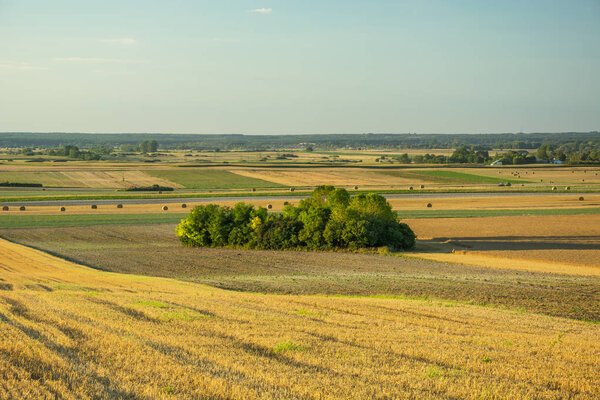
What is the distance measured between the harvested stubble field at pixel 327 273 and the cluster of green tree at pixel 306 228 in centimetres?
248

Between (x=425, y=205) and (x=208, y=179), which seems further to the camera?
(x=208, y=179)

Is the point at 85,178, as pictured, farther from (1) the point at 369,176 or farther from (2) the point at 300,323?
(2) the point at 300,323

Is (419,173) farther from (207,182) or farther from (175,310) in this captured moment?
(175,310)

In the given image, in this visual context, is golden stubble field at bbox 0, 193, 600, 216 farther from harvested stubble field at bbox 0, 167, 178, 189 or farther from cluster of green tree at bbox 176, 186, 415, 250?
harvested stubble field at bbox 0, 167, 178, 189

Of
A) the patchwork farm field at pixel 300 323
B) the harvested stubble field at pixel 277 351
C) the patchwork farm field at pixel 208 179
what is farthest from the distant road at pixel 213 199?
the harvested stubble field at pixel 277 351

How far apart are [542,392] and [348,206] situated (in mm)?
42821

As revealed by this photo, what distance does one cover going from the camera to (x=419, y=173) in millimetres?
152375

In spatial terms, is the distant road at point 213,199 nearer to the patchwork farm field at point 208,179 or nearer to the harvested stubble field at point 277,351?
the patchwork farm field at point 208,179

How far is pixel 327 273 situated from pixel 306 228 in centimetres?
1457

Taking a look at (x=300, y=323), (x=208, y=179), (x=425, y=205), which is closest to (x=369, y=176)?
(x=208, y=179)

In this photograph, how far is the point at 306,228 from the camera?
50125 millimetres

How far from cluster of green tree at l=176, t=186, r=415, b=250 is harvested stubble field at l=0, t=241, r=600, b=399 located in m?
28.1

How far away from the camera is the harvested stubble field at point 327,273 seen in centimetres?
2647

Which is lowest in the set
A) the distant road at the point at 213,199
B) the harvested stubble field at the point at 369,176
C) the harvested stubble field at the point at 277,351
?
the distant road at the point at 213,199
